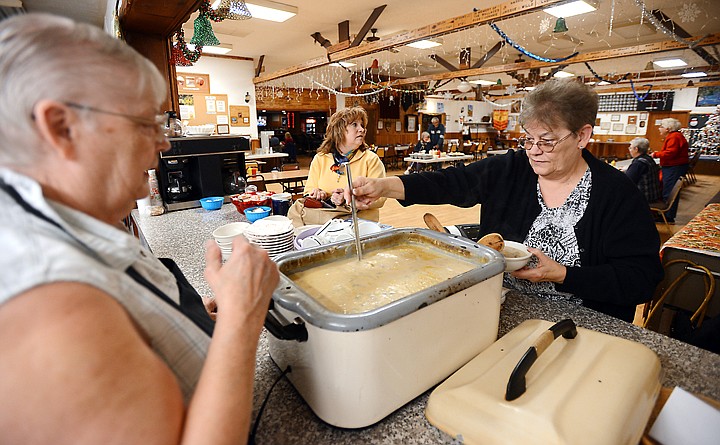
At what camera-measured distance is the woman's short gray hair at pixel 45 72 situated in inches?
17.7

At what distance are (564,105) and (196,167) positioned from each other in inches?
94.6

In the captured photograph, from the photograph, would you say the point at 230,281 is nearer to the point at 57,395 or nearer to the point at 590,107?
the point at 57,395

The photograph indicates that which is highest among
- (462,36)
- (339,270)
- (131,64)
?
(462,36)

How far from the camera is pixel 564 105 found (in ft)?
4.52

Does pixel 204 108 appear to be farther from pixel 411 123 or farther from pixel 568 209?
pixel 568 209

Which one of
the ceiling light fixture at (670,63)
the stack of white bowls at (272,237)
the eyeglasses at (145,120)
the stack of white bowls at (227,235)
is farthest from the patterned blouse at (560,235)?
the ceiling light fixture at (670,63)

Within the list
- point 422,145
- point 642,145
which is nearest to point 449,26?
point 642,145

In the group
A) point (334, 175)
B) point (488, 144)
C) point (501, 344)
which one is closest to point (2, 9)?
point (334, 175)

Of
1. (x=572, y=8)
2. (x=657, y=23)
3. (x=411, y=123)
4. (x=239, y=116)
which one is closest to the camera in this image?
(x=657, y=23)

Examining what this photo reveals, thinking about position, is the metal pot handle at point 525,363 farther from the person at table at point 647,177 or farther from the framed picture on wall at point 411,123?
the framed picture on wall at point 411,123

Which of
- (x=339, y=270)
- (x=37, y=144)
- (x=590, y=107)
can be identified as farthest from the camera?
(x=590, y=107)

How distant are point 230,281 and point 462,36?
790 cm

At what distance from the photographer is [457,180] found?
5.68 ft

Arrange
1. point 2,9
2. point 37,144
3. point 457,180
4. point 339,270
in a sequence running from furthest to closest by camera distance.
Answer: point 2,9 → point 457,180 → point 339,270 → point 37,144
